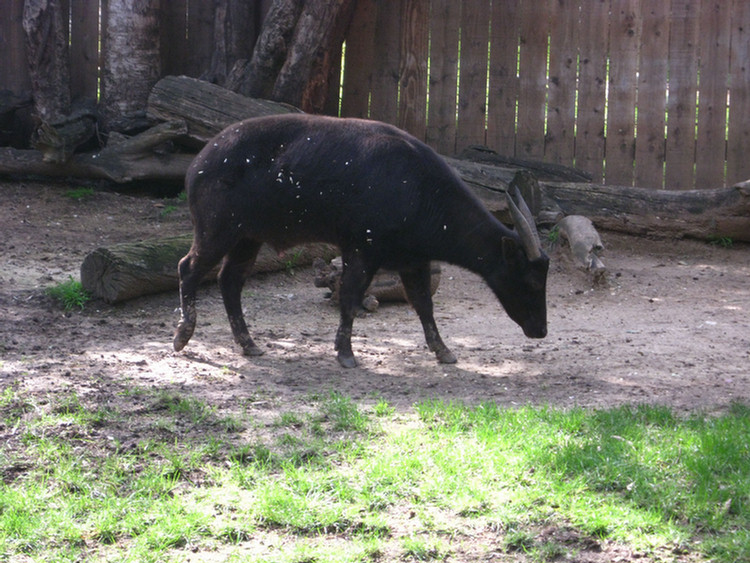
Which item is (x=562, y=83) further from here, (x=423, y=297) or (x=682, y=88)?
(x=423, y=297)

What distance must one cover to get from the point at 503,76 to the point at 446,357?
526cm

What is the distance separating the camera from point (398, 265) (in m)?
6.61

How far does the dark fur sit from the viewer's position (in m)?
6.35

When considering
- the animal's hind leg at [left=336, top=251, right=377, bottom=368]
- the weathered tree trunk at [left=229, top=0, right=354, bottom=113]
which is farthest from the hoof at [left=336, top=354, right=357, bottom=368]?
the weathered tree trunk at [left=229, top=0, right=354, bottom=113]

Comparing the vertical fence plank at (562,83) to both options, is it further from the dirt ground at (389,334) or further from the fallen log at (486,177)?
the dirt ground at (389,334)

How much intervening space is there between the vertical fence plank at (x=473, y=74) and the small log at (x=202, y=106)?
2221 mm

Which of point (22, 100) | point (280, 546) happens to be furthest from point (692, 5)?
point (280, 546)

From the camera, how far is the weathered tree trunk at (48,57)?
10.8 meters

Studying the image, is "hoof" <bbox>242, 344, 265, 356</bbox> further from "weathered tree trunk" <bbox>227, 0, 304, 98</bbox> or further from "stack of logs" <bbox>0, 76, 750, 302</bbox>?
"weathered tree trunk" <bbox>227, 0, 304, 98</bbox>

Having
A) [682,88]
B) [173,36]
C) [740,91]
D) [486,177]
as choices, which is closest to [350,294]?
[486,177]

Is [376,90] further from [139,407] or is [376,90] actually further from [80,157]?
[139,407]

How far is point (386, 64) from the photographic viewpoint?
1095cm

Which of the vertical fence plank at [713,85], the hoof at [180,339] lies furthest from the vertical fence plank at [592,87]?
the hoof at [180,339]

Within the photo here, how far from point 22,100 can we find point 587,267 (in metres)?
7.21
